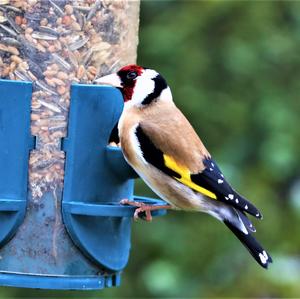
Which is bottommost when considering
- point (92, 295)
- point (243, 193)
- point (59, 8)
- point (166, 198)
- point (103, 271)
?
point (92, 295)

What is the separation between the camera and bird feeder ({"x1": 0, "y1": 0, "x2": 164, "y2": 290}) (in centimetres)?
509

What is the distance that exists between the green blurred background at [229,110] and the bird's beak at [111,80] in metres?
2.50

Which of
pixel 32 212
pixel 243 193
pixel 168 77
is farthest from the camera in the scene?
pixel 168 77

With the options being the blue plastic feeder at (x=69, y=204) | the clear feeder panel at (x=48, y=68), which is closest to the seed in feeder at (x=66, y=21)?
the clear feeder panel at (x=48, y=68)

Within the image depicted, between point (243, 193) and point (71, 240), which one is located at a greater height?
point (71, 240)

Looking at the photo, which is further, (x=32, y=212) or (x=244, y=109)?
(x=244, y=109)

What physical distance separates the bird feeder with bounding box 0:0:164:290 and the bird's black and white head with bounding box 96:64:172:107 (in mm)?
73

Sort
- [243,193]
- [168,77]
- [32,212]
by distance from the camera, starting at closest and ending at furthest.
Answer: [32,212] → [243,193] → [168,77]

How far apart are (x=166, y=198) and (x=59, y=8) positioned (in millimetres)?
994

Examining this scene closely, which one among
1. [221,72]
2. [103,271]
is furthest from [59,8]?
[221,72]

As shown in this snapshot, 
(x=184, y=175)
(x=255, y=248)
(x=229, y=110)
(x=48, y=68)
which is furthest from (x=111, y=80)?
(x=229, y=110)

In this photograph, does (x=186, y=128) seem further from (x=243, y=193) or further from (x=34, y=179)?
(x=243, y=193)

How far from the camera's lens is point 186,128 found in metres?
5.35

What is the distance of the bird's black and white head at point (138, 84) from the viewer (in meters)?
5.31
